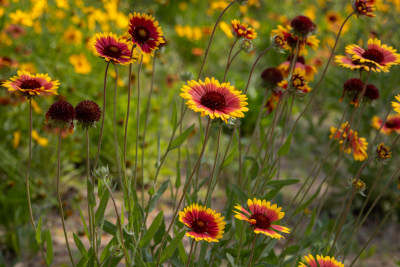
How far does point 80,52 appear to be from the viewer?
3.15 metres

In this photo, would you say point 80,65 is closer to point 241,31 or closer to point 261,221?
point 241,31

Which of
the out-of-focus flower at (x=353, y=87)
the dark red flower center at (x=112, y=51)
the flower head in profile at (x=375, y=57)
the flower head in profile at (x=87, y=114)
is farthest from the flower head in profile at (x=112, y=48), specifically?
the out-of-focus flower at (x=353, y=87)

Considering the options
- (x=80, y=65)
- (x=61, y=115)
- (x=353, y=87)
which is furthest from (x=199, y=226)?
(x=80, y=65)

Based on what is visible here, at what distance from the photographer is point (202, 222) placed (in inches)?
41.9

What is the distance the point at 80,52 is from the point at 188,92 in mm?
2311

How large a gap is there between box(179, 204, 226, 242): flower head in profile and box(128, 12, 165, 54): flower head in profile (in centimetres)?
44

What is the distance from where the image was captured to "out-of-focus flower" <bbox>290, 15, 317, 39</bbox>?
1.37 m

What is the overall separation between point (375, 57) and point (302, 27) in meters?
0.25

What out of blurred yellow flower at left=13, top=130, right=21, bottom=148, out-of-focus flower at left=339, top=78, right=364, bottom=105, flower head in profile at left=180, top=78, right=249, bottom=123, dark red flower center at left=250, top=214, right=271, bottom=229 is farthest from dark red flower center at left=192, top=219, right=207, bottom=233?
blurred yellow flower at left=13, top=130, right=21, bottom=148

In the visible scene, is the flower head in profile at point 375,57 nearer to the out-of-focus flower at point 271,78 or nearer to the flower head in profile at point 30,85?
the out-of-focus flower at point 271,78

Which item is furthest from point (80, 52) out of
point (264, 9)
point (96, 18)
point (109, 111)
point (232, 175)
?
point (264, 9)

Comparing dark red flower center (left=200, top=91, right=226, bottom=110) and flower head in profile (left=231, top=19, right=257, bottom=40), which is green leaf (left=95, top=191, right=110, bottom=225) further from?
flower head in profile (left=231, top=19, right=257, bottom=40)

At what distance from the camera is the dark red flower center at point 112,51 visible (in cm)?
110

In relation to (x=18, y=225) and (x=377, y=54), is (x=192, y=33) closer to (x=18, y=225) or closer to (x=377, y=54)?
(x=18, y=225)
